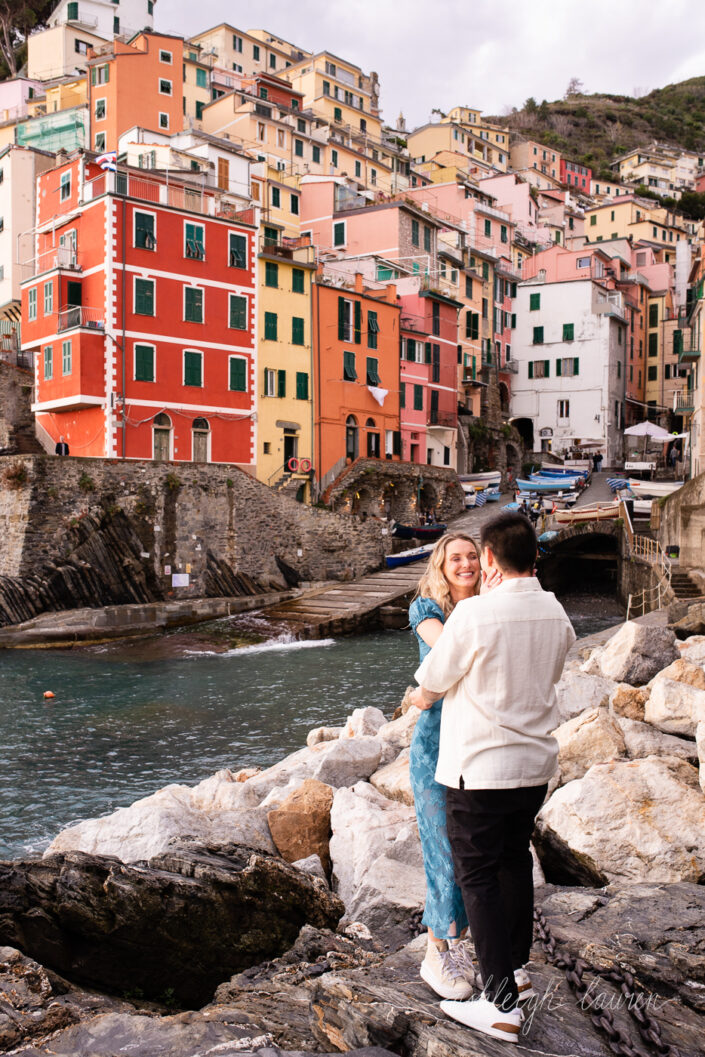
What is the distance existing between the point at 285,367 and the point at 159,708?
77.7 ft

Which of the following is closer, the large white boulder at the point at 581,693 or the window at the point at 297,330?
the large white boulder at the point at 581,693

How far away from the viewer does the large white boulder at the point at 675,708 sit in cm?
816

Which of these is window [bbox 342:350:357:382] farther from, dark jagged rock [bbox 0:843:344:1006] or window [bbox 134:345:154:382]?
dark jagged rock [bbox 0:843:344:1006]

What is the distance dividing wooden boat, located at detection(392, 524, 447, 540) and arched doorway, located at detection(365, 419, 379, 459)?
5.91 meters

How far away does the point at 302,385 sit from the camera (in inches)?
1581

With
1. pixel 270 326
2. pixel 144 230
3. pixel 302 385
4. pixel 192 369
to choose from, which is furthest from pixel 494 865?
pixel 302 385

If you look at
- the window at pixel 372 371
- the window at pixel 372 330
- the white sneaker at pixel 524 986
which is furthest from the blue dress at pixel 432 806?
the window at pixel 372 330

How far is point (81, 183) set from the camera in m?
35.2

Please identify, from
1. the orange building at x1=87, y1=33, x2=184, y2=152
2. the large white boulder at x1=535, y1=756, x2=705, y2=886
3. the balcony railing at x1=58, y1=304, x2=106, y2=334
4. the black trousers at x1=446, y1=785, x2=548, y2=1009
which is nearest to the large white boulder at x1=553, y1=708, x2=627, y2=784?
the large white boulder at x1=535, y1=756, x2=705, y2=886

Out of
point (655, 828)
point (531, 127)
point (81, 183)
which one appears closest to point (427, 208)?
point (81, 183)

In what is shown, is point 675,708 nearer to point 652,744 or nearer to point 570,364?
point 652,744

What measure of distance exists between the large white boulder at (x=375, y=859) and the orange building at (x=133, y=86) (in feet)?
170

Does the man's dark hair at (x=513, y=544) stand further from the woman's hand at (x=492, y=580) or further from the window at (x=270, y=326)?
the window at (x=270, y=326)

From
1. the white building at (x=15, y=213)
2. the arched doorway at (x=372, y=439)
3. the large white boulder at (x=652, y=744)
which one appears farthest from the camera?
the arched doorway at (x=372, y=439)
